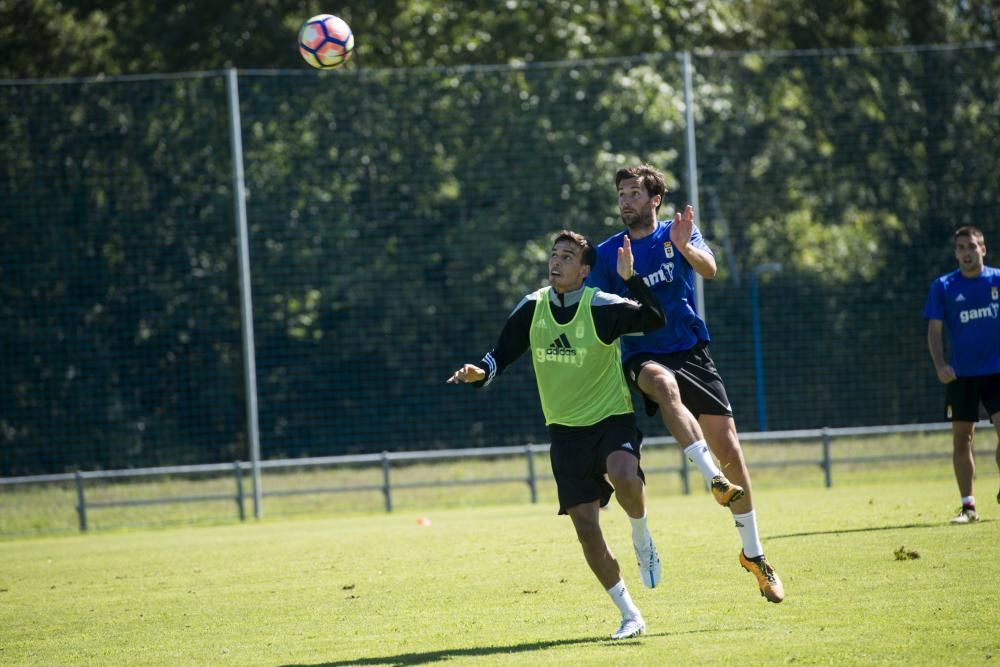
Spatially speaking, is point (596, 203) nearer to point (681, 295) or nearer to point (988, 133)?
point (988, 133)

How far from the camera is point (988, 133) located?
20.3m

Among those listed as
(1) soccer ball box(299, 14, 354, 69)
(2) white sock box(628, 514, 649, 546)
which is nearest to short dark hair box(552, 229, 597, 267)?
(2) white sock box(628, 514, 649, 546)

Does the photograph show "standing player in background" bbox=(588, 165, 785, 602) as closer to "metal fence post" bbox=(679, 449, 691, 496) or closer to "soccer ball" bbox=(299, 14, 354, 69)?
"soccer ball" bbox=(299, 14, 354, 69)

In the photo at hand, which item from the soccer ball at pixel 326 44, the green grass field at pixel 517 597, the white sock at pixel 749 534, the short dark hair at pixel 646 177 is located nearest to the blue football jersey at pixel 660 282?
the short dark hair at pixel 646 177

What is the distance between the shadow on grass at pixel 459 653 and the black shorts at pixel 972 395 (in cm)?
570

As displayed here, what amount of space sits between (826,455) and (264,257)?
8.51 m

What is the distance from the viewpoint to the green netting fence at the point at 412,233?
739 inches

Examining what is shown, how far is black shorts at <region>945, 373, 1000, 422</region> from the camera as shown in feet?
36.9

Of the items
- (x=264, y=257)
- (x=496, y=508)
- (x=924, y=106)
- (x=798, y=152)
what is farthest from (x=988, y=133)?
(x=264, y=257)

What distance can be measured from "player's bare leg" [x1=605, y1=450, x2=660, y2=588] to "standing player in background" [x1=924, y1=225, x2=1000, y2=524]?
482 centimetres

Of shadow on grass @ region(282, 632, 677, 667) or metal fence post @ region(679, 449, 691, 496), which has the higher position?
shadow on grass @ region(282, 632, 677, 667)

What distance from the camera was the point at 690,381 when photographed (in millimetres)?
7820

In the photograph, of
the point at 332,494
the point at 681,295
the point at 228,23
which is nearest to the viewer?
the point at 681,295

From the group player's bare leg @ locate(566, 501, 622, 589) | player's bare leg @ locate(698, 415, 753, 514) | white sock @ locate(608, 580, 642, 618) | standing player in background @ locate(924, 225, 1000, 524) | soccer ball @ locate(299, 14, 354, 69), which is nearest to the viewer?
white sock @ locate(608, 580, 642, 618)
